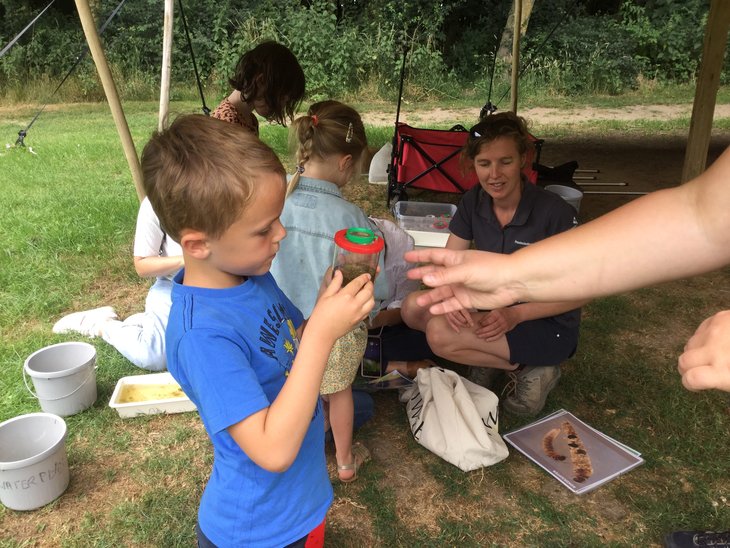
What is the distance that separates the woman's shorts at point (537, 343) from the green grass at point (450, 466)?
1.10ft

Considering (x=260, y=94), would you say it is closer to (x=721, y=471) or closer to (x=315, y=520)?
(x=315, y=520)

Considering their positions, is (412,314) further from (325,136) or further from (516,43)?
(516,43)

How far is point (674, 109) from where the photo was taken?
10.8 metres

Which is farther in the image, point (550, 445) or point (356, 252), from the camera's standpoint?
point (550, 445)

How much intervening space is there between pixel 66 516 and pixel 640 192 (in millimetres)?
5919

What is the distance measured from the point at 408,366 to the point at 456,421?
663mm

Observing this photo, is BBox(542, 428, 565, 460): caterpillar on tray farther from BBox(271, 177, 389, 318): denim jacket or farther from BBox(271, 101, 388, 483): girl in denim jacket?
BBox(271, 177, 389, 318): denim jacket

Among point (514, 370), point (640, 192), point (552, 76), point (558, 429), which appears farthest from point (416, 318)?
point (552, 76)

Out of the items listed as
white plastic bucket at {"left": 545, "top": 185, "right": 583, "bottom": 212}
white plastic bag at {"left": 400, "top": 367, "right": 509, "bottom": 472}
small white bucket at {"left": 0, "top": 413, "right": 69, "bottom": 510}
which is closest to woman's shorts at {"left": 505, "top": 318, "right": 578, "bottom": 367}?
white plastic bag at {"left": 400, "top": 367, "right": 509, "bottom": 472}

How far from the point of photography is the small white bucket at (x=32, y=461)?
2164 mm

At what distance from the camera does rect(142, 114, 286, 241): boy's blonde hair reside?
1.19 m

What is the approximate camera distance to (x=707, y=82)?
183 inches

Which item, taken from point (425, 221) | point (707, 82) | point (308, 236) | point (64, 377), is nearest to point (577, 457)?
point (308, 236)

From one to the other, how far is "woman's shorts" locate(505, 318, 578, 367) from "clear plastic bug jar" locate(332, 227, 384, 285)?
57.2 inches
